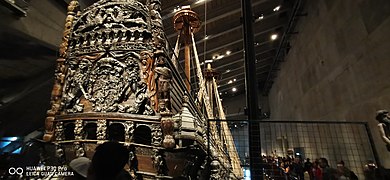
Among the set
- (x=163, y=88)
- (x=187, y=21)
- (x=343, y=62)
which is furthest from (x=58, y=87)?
(x=343, y=62)

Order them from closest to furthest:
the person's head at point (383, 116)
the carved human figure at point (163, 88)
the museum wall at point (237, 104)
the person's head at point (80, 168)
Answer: the person's head at point (80, 168) < the carved human figure at point (163, 88) < the person's head at point (383, 116) < the museum wall at point (237, 104)

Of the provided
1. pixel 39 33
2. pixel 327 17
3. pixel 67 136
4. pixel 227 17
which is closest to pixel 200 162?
pixel 67 136

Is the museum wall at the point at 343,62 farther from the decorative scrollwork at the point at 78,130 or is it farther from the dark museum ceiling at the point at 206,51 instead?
the decorative scrollwork at the point at 78,130

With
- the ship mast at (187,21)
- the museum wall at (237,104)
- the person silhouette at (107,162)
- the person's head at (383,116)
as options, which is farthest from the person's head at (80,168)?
the museum wall at (237,104)

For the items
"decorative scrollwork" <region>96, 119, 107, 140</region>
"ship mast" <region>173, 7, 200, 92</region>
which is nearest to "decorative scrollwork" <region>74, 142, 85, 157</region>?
"decorative scrollwork" <region>96, 119, 107, 140</region>

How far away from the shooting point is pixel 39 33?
2.96m

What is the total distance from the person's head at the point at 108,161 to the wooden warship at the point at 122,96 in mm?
878

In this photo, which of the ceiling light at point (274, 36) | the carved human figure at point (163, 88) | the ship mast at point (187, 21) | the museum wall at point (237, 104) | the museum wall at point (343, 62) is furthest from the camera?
the museum wall at point (237, 104)

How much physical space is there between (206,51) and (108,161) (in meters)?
8.00

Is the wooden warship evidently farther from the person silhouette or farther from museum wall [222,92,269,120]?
museum wall [222,92,269,120]

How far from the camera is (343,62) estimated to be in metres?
4.68

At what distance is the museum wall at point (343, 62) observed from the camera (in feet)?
11.2

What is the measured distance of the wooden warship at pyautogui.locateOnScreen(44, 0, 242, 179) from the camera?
1698 millimetres

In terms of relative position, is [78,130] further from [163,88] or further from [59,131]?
[163,88]
